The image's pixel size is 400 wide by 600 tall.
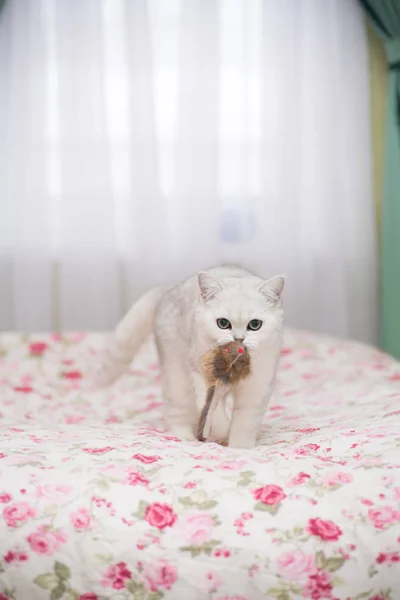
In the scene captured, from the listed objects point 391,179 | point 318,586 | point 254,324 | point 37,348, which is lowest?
point 318,586

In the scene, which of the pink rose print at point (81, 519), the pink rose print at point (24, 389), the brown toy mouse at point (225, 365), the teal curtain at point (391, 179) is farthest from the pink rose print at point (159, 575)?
the teal curtain at point (391, 179)

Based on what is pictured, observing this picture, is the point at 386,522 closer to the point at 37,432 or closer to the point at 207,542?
the point at 207,542

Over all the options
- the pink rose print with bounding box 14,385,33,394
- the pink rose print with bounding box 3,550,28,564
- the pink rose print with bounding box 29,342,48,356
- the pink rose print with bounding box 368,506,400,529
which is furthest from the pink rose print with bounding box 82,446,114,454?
the pink rose print with bounding box 29,342,48,356

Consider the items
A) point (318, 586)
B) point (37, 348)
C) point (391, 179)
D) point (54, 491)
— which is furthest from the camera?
point (391, 179)

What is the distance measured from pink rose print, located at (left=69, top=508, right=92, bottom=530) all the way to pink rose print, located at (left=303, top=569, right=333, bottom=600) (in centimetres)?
32

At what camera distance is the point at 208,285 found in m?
1.31

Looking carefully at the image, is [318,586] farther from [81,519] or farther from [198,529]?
[81,519]

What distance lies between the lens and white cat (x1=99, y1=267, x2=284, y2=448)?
4.19ft

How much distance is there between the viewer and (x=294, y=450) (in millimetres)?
1189

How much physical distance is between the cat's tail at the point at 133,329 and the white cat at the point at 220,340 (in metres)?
0.10

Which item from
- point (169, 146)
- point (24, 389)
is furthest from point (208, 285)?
point (169, 146)

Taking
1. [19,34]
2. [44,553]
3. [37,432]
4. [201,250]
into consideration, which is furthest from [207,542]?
[19,34]

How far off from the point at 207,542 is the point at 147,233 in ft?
7.05

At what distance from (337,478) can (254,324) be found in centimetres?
35
